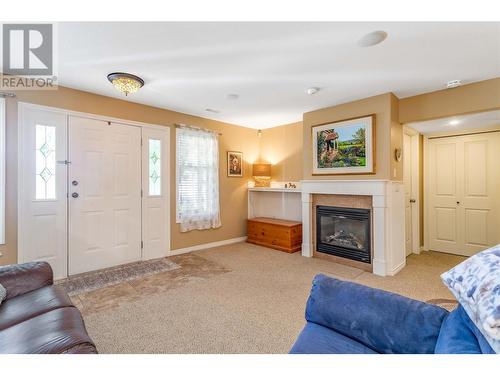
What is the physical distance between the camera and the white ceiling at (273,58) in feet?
6.42

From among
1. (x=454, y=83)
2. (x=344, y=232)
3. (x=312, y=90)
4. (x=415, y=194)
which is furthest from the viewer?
(x=415, y=194)

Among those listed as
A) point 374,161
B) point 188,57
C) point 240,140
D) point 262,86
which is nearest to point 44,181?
point 188,57

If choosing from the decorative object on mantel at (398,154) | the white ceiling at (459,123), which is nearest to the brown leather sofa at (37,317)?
the decorative object on mantel at (398,154)

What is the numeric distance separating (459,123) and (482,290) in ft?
13.6

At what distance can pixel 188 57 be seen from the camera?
238 cm

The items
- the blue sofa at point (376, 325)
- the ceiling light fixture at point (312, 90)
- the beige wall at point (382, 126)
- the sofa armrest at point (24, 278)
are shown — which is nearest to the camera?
the blue sofa at point (376, 325)

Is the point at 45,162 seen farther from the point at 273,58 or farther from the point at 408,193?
the point at 408,193

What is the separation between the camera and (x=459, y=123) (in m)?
3.80

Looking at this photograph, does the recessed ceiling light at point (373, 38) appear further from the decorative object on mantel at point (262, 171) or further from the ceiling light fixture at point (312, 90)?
the decorative object on mantel at point (262, 171)

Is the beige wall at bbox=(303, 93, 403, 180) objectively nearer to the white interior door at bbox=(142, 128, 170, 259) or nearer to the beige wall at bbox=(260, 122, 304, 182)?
the beige wall at bbox=(260, 122, 304, 182)

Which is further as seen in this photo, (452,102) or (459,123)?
(459,123)

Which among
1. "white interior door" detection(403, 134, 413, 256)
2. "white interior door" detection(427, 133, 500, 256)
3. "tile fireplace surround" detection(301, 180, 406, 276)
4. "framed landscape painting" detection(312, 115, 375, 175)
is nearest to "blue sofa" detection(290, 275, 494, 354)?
"tile fireplace surround" detection(301, 180, 406, 276)

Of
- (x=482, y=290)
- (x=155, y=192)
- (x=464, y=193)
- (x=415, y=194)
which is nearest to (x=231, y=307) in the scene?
(x=482, y=290)

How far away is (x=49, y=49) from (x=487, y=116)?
5229 millimetres
